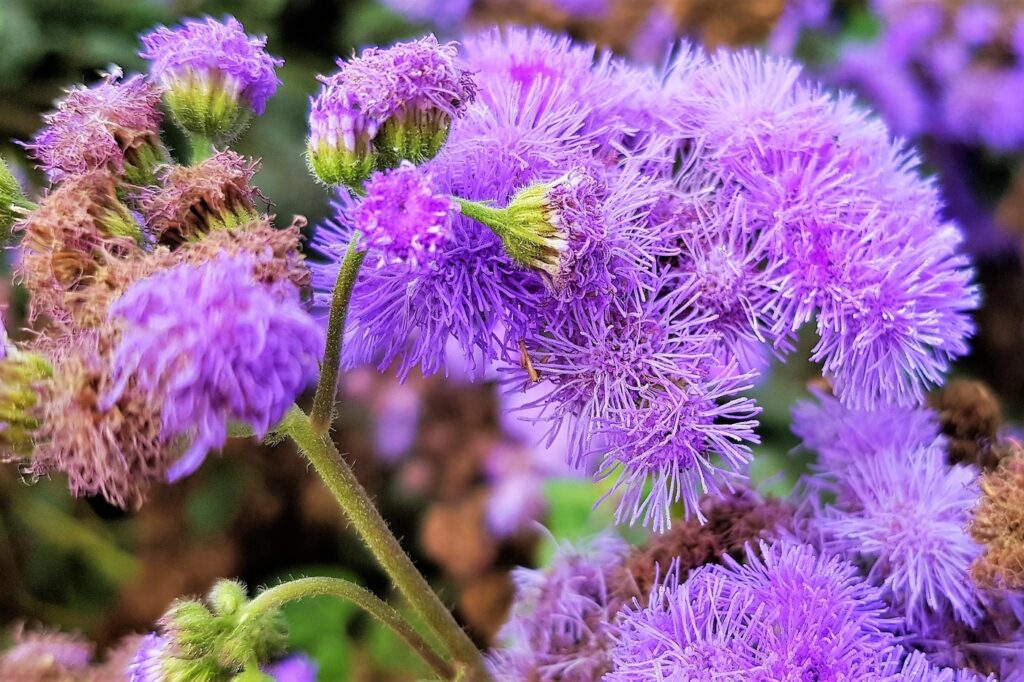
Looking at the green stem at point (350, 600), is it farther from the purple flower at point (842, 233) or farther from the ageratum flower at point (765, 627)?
the purple flower at point (842, 233)

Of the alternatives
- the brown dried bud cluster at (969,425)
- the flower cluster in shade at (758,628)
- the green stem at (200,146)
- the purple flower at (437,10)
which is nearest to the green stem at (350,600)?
the flower cluster in shade at (758,628)

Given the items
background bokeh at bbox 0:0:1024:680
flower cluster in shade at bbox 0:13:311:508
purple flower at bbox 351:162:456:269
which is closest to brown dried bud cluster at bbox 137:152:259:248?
flower cluster in shade at bbox 0:13:311:508

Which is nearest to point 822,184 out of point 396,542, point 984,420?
point 984,420

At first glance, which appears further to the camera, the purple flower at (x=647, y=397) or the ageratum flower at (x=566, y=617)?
the ageratum flower at (x=566, y=617)

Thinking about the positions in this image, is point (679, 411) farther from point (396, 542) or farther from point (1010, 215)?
point (1010, 215)

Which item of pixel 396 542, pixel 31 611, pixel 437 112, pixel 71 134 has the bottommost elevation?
pixel 31 611

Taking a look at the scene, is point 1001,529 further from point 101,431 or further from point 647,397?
point 101,431
